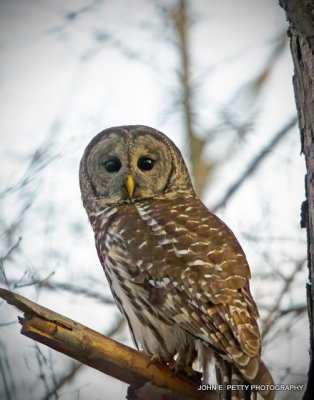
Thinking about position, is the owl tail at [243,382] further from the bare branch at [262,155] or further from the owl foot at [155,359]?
the bare branch at [262,155]

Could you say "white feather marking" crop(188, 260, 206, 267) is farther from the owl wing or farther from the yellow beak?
the yellow beak

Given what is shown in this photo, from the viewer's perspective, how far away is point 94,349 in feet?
8.58

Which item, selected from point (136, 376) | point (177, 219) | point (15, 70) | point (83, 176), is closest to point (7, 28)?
point (15, 70)

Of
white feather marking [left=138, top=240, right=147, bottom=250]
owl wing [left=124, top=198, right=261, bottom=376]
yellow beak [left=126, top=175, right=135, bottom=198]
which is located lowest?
owl wing [left=124, top=198, right=261, bottom=376]

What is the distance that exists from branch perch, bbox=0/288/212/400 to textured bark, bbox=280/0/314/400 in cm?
61

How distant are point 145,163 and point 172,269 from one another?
0.93 m

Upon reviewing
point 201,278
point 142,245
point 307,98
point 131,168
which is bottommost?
point 201,278

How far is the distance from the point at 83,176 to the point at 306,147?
173 cm

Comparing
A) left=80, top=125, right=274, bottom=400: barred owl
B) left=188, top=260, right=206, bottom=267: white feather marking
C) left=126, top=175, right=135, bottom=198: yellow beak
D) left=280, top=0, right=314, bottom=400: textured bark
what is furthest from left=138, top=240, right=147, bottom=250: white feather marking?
left=280, top=0, right=314, bottom=400: textured bark

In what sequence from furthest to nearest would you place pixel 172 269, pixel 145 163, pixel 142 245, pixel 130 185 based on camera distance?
pixel 145 163
pixel 130 185
pixel 142 245
pixel 172 269

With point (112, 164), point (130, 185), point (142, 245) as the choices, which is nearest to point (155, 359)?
point (142, 245)

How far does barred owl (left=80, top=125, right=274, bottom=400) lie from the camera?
113 inches

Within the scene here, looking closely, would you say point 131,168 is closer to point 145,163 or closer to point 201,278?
point 145,163

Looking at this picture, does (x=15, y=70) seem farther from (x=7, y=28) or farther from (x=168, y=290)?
(x=168, y=290)
